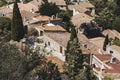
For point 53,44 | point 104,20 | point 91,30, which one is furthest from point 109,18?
point 53,44

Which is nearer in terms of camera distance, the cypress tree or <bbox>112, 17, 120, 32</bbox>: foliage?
the cypress tree

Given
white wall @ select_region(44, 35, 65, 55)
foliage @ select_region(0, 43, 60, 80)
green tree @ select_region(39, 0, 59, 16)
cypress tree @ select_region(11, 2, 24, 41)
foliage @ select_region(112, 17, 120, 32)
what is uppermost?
foliage @ select_region(0, 43, 60, 80)

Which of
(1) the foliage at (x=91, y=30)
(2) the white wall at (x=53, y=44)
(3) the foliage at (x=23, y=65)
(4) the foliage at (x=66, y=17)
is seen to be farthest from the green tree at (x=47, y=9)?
(3) the foliage at (x=23, y=65)

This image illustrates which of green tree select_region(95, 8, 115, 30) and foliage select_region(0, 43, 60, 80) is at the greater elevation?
foliage select_region(0, 43, 60, 80)

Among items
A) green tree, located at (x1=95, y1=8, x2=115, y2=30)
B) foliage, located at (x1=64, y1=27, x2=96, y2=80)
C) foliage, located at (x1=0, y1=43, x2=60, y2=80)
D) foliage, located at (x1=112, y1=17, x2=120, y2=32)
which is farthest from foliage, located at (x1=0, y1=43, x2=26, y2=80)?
foliage, located at (x1=112, y1=17, x2=120, y2=32)

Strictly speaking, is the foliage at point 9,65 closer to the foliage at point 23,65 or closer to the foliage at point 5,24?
the foliage at point 23,65

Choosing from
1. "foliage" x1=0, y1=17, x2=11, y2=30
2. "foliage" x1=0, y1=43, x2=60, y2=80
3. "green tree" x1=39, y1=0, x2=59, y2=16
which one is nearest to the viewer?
"foliage" x1=0, y1=43, x2=60, y2=80

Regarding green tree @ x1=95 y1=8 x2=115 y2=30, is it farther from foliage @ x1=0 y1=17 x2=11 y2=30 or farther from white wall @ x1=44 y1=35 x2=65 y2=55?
white wall @ x1=44 y1=35 x2=65 y2=55

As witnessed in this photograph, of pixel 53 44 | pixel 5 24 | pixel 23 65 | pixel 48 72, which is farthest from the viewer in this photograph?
pixel 5 24

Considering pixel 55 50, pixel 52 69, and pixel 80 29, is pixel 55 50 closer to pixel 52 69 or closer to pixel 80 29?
pixel 52 69

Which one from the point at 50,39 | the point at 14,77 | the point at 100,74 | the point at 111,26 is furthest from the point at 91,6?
the point at 14,77

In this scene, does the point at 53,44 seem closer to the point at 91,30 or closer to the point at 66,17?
the point at 91,30

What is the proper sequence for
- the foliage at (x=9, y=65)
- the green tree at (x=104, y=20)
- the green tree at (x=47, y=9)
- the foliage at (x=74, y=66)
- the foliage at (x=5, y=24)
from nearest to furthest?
the foliage at (x=9, y=65), the foliage at (x=74, y=66), the foliage at (x=5, y=24), the green tree at (x=47, y=9), the green tree at (x=104, y=20)
